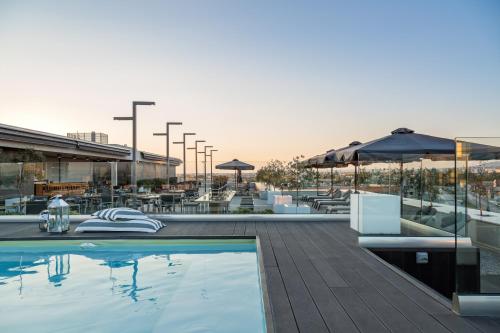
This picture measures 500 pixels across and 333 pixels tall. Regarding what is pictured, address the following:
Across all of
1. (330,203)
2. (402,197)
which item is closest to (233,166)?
(330,203)

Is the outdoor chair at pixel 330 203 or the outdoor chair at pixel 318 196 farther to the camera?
the outdoor chair at pixel 318 196

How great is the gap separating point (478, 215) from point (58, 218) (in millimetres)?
6853

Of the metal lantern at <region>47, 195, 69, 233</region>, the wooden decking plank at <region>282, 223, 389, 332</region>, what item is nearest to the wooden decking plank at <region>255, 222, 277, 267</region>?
the wooden decking plank at <region>282, 223, 389, 332</region>

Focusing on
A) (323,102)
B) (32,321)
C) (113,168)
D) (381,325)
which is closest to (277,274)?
(381,325)

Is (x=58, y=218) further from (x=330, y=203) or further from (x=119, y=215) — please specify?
(x=330, y=203)

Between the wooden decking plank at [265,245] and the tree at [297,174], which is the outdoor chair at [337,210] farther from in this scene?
the wooden decking plank at [265,245]

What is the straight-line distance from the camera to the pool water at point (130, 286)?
3.61 meters

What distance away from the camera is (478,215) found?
3.35 metres

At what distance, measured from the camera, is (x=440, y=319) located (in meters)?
2.75

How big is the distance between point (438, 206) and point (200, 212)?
16.9 ft


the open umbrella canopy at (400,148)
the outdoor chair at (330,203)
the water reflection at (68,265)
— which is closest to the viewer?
the water reflection at (68,265)

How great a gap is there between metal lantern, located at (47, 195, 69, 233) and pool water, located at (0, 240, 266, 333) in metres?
0.54

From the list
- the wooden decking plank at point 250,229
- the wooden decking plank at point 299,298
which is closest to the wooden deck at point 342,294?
the wooden decking plank at point 299,298

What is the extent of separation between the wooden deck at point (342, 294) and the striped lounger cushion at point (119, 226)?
95.5 inches
